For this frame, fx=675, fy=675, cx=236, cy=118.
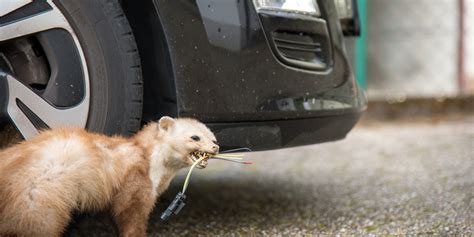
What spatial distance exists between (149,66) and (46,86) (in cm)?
41

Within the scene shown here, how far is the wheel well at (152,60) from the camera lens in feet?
8.53

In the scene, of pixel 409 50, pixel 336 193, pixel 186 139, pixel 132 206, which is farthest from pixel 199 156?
pixel 409 50

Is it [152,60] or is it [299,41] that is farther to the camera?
[299,41]

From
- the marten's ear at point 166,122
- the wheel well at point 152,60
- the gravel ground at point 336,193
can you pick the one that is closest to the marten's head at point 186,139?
the marten's ear at point 166,122

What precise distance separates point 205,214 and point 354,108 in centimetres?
91

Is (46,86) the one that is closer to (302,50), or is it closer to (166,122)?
(166,122)

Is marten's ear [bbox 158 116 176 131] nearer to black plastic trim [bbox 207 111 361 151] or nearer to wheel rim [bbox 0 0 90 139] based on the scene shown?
black plastic trim [bbox 207 111 361 151]

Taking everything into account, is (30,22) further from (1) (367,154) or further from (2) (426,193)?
(1) (367,154)

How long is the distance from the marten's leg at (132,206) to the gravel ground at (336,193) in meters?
0.22

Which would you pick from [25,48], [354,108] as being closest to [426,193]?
[354,108]

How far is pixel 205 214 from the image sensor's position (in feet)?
11.1

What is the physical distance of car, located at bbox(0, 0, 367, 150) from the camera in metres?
2.52

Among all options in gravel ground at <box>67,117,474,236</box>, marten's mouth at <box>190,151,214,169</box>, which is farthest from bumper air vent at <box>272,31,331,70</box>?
gravel ground at <box>67,117,474,236</box>

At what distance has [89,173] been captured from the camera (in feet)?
7.72
